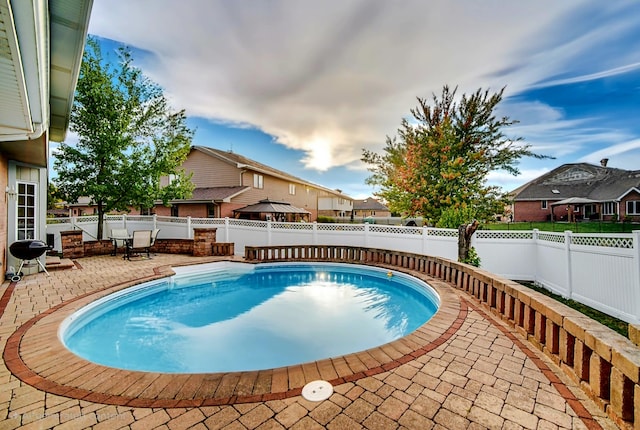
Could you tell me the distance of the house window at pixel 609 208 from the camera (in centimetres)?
2470

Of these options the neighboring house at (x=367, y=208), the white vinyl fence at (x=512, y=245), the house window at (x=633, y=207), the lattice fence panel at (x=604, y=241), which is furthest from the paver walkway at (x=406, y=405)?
the neighboring house at (x=367, y=208)

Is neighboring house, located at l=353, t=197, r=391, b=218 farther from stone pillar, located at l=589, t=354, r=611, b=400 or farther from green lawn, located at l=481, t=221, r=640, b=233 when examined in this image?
stone pillar, located at l=589, t=354, r=611, b=400

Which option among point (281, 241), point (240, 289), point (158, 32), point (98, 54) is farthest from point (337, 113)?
point (98, 54)

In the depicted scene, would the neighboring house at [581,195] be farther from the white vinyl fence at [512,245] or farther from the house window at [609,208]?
the white vinyl fence at [512,245]

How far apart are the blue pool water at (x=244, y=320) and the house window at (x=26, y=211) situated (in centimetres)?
406

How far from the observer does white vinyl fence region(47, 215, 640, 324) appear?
5199 mm

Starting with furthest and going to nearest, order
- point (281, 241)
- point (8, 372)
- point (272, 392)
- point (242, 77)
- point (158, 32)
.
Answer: point (281, 241) → point (242, 77) → point (158, 32) → point (8, 372) → point (272, 392)

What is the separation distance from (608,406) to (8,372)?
18.3 ft

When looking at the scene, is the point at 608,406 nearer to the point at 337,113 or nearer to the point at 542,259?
the point at 542,259

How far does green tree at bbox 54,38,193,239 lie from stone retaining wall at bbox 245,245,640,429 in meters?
14.4

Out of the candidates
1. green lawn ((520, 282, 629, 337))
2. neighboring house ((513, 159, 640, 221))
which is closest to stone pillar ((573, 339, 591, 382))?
green lawn ((520, 282, 629, 337))

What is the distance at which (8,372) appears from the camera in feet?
9.50

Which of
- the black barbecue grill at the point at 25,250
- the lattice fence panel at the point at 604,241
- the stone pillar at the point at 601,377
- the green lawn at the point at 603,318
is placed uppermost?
Answer: the lattice fence panel at the point at 604,241

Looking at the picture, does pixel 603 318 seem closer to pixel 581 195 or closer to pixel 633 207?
pixel 633 207
